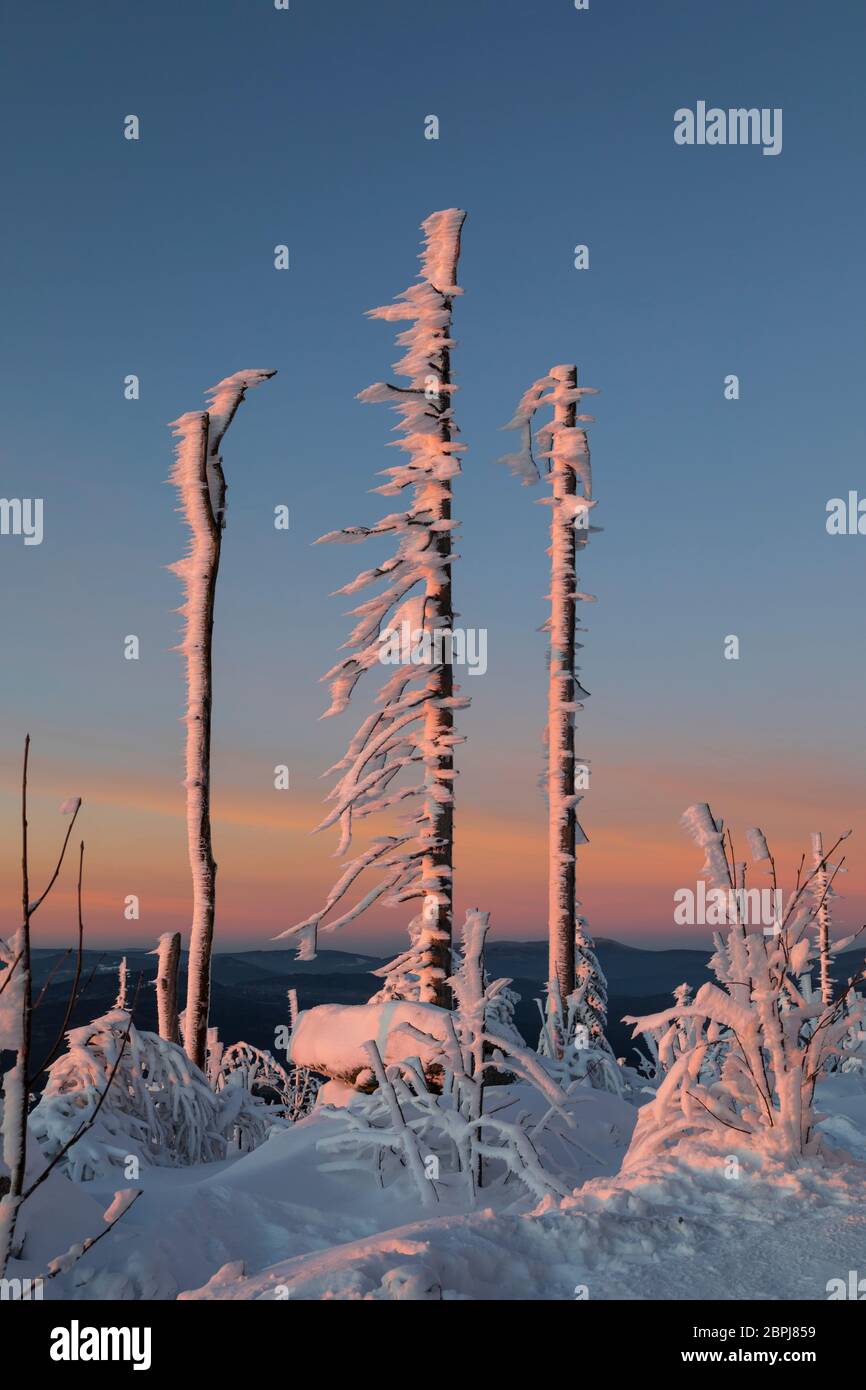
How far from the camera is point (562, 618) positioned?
16.2 metres

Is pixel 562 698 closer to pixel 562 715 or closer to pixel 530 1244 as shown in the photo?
pixel 562 715

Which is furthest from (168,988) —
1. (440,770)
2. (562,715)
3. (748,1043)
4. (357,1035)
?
(748,1043)

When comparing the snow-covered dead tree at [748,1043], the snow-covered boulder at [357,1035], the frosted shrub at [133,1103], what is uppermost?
the snow-covered dead tree at [748,1043]

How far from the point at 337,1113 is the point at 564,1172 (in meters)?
1.88

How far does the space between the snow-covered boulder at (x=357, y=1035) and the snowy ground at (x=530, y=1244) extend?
238cm

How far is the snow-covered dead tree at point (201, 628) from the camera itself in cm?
1339

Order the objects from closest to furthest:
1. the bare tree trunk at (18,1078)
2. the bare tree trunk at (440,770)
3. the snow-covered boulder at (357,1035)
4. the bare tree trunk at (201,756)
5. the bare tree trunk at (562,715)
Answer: the bare tree trunk at (18,1078)
the snow-covered boulder at (357,1035)
the bare tree trunk at (440,770)
the bare tree trunk at (201,756)
the bare tree trunk at (562,715)

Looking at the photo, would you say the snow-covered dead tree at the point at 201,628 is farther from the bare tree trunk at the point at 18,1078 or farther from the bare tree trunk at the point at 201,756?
the bare tree trunk at the point at 18,1078

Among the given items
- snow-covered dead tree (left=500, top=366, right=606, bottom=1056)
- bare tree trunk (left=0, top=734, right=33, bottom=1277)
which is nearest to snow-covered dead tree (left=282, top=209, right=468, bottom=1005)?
snow-covered dead tree (left=500, top=366, right=606, bottom=1056)

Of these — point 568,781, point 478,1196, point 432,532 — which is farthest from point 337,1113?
point 568,781

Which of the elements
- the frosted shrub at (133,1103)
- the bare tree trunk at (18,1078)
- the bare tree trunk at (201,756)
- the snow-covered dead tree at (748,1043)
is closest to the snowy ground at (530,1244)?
the snow-covered dead tree at (748,1043)

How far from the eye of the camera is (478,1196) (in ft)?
25.1

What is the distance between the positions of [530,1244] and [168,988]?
449 inches
